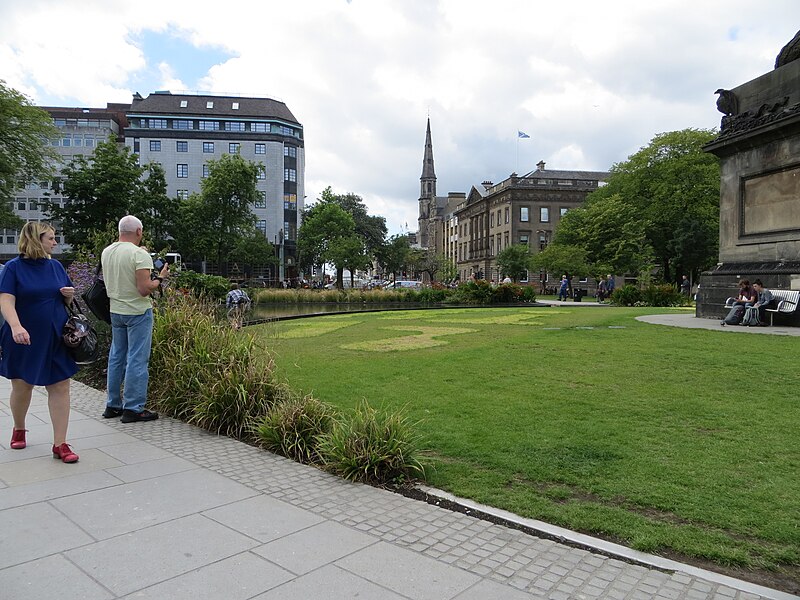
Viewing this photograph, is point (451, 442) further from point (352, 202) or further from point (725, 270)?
point (352, 202)

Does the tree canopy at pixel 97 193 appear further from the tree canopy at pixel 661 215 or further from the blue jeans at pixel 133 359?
the tree canopy at pixel 661 215

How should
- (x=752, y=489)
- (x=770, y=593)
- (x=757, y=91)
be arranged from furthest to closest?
(x=757, y=91), (x=752, y=489), (x=770, y=593)

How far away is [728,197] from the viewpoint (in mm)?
16734

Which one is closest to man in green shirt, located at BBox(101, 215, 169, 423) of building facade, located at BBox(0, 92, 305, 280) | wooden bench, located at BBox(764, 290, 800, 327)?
wooden bench, located at BBox(764, 290, 800, 327)

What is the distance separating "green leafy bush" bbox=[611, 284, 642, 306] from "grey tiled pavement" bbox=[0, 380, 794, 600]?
29.0 m

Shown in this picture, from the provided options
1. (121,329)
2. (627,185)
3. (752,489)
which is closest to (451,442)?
(752,489)

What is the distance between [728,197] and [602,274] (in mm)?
40718

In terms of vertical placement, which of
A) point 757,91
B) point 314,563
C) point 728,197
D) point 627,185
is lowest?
point 314,563

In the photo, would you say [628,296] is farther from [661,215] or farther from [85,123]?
[85,123]

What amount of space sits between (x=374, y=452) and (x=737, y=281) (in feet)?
49.3

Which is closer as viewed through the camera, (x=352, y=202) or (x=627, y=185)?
(x=627, y=185)

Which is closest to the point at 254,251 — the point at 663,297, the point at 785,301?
the point at 663,297

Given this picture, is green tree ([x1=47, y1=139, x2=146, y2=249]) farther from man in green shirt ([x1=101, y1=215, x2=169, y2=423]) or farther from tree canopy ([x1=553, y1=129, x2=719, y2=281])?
tree canopy ([x1=553, y1=129, x2=719, y2=281])

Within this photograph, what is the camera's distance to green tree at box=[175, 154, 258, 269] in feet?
143
